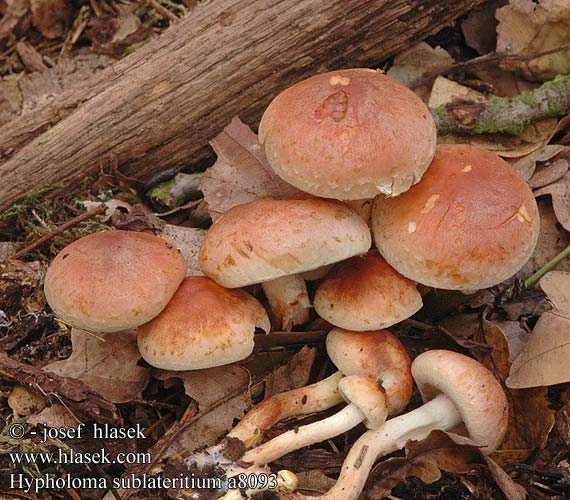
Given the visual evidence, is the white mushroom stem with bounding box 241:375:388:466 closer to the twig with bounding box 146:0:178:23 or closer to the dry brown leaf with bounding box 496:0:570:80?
the dry brown leaf with bounding box 496:0:570:80

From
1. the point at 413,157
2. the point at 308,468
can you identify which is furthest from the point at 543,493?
the point at 413,157

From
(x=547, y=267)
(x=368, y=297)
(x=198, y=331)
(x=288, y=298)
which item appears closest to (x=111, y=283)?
(x=198, y=331)

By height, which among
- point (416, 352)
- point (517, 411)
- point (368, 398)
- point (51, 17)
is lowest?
point (517, 411)

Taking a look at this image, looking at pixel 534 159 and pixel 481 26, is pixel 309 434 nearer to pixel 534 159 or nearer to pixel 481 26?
pixel 534 159

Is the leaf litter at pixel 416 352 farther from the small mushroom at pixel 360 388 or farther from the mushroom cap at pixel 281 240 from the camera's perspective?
the mushroom cap at pixel 281 240

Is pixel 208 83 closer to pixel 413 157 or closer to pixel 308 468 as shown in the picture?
pixel 413 157

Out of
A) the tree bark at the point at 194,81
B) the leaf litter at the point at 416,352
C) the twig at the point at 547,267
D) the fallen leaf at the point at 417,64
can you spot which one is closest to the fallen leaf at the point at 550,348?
the leaf litter at the point at 416,352
